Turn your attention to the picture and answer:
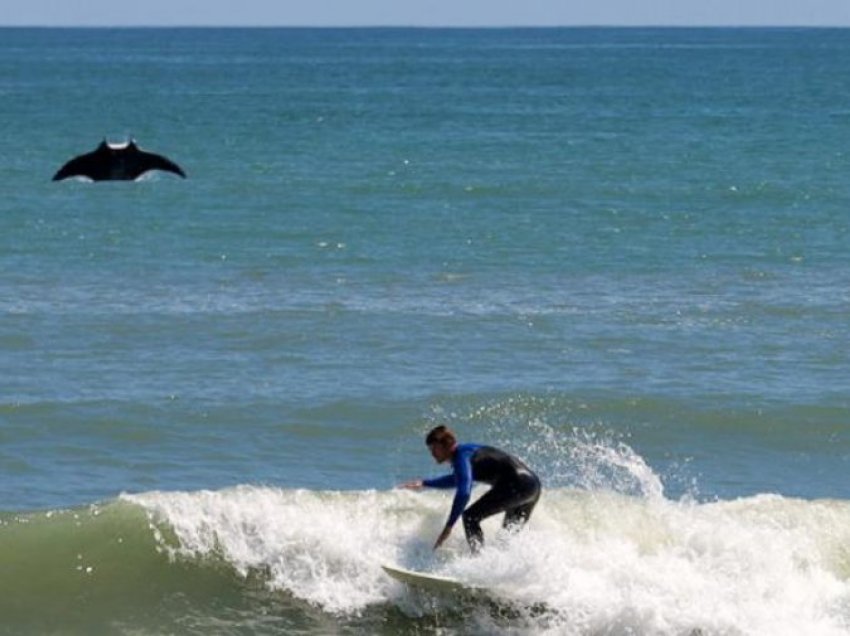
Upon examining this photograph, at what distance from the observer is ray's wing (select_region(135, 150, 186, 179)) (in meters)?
30.0

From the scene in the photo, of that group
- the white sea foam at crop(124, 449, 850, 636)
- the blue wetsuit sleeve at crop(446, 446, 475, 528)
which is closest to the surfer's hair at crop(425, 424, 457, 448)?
the blue wetsuit sleeve at crop(446, 446, 475, 528)

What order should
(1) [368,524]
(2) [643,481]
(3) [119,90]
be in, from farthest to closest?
1. (3) [119,90]
2. (2) [643,481]
3. (1) [368,524]

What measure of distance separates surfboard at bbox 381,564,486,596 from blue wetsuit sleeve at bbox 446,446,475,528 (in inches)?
16.4

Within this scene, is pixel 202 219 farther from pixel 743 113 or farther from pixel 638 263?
pixel 743 113

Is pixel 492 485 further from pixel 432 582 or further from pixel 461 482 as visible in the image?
pixel 432 582

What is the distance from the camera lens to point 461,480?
1437cm

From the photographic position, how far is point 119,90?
4092 inches

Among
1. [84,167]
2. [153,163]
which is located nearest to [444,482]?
[153,163]

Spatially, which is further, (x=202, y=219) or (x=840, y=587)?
(x=202, y=219)

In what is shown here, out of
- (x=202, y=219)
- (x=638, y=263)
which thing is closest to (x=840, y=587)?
(x=638, y=263)

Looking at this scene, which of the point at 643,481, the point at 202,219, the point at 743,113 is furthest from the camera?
the point at 743,113

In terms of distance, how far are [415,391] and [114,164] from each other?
→ 13741 millimetres

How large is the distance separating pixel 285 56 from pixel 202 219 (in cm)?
13681

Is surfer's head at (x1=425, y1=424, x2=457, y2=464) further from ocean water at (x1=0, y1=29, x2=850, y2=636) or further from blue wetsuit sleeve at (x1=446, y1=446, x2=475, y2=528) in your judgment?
ocean water at (x1=0, y1=29, x2=850, y2=636)
